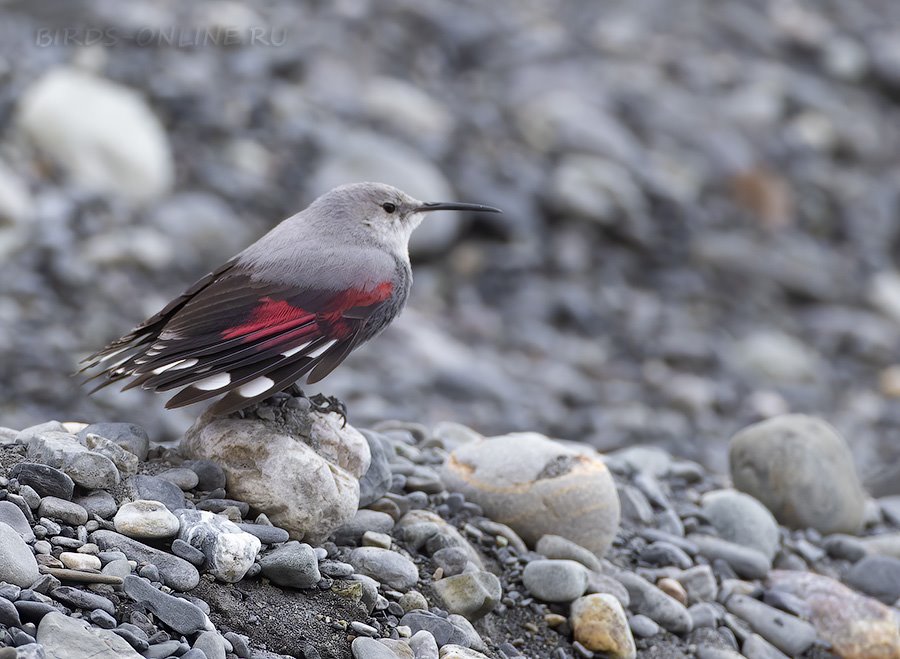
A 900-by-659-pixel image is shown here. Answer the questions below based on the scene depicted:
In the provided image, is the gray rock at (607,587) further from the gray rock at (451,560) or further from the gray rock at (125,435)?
the gray rock at (125,435)

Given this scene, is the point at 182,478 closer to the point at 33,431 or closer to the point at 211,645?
the point at 33,431

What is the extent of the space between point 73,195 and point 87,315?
1.38 meters

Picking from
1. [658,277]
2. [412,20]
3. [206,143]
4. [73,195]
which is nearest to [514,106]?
[412,20]

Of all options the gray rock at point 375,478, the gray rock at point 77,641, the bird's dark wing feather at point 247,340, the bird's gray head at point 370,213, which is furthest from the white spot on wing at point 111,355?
the gray rock at point 77,641

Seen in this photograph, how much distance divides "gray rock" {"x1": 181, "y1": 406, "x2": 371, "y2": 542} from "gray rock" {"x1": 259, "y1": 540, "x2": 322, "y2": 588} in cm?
24

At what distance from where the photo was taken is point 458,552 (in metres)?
4.37

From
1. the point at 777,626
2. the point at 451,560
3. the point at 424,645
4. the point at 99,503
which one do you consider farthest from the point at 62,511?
the point at 777,626

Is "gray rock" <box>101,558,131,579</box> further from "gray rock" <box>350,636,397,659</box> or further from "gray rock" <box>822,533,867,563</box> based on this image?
"gray rock" <box>822,533,867,563</box>

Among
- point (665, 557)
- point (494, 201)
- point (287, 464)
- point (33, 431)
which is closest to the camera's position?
point (287, 464)

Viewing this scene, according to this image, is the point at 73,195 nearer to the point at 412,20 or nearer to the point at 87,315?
the point at 87,315

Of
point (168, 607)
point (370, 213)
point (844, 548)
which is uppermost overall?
point (370, 213)

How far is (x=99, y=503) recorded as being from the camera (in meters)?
3.90

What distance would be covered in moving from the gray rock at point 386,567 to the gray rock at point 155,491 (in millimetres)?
634

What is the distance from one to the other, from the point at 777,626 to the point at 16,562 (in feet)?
9.99
